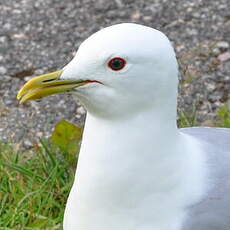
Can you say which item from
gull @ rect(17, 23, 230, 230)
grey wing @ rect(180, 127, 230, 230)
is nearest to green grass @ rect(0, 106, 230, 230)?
gull @ rect(17, 23, 230, 230)

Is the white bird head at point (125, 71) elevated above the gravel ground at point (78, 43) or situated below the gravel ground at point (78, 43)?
below

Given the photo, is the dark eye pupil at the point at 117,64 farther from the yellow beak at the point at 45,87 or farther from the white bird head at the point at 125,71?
the yellow beak at the point at 45,87

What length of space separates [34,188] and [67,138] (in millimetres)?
274

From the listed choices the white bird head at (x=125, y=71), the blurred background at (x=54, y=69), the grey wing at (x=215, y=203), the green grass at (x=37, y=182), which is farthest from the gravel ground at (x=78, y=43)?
the white bird head at (x=125, y=71)

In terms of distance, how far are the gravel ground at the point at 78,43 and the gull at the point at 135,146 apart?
3.91ft

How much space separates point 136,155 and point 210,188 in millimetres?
263

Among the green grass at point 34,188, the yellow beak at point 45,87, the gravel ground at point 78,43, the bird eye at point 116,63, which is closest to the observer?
the bird eye at point 116,63

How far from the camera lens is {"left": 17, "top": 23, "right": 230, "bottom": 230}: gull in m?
2.09

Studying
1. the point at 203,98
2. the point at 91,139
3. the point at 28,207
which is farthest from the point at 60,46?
the point at 91,139

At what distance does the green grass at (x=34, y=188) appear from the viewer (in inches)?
119

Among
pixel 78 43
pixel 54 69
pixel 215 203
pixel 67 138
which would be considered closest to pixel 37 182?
pixel 67 138

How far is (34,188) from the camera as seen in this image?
3148 mm

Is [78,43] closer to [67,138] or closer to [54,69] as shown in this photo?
[54,69]

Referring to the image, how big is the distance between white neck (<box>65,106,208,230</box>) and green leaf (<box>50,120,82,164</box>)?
35.1 inches
